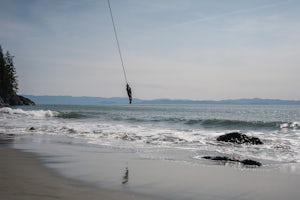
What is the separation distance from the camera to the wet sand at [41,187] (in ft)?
19.4

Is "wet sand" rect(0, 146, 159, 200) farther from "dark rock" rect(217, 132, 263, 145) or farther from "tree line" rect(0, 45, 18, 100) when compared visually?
"tree line" rect(0, 45, 18, 100)

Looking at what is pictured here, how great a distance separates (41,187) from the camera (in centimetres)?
656

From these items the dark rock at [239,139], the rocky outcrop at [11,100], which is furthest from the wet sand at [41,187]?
the rocky outcrop at [11,100]

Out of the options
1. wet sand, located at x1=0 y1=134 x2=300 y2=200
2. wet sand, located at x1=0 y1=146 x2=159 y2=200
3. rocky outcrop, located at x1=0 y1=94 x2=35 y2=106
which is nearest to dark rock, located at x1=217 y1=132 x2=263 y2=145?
wet sand, located at x1=0 y1=134 x2=300 y2=200

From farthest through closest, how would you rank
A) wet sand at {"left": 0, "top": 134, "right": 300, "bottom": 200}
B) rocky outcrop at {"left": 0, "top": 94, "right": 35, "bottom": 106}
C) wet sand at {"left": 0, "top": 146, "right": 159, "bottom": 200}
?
rocky outcrop at {"left": 0, "top": 94, "right": 35, "bottom": 106} → wet sand at {"left": 0, "top": 134, "right": 300, "bottom": 200} → wet sand at {"left": 0, "top": 146, "right": 159, "bottom": 200}

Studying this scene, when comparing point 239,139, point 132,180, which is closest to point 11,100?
point 239,139

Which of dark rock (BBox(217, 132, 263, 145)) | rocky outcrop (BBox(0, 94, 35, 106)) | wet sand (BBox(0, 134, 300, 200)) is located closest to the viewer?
wet sand (BBox(0, 134, 300, 200))

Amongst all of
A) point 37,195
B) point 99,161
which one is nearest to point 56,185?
point 37,195

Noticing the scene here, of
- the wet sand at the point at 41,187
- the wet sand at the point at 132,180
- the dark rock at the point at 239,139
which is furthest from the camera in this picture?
the dark rock at the point at 239,139

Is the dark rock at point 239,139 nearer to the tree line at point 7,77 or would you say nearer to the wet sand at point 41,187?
the wet sand at point 41,187

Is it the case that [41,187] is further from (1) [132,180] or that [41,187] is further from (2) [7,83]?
(2) [7,83]

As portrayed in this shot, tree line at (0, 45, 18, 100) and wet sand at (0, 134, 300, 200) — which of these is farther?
tree line at (0, 45, 18, 100)

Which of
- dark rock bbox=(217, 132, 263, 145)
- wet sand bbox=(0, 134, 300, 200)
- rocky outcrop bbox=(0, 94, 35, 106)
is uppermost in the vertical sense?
rocky outcrop bbox=(0, 94, 35, 106)

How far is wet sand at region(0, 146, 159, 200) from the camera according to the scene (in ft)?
19.4
